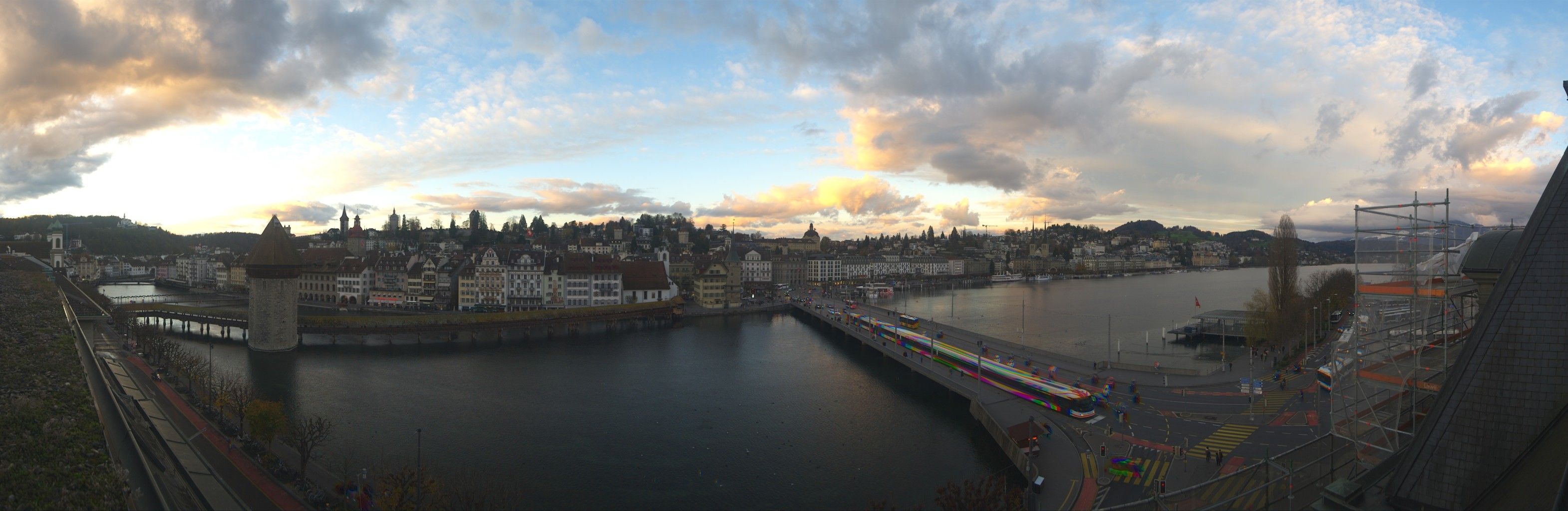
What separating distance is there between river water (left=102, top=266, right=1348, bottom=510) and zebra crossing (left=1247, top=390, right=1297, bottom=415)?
705 centimetres

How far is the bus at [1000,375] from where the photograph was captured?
17.5 meters

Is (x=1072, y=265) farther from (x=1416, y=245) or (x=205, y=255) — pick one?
(x=205, y=255)

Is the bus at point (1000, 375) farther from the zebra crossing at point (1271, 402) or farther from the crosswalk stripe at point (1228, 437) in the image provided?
the zebra crossing at point (1271, 402)

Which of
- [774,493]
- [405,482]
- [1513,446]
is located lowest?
[774,493]

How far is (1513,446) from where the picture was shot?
624 centimetres

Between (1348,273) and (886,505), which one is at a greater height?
(1348,273)

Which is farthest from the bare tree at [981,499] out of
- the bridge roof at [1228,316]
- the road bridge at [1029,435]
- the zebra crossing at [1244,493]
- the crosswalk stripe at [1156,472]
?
the bridge roof at [1228,316]

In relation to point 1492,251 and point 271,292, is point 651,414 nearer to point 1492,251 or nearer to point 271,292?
point 1492,251

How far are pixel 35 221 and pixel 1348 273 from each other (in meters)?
139

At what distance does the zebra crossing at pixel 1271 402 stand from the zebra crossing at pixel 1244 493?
649cm

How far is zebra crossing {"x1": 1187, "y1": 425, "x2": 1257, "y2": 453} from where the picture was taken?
45.9ft

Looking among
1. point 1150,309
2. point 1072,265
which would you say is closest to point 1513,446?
point 1150,309

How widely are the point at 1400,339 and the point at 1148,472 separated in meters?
4.88

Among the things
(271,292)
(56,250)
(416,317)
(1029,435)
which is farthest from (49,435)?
(56,250)
